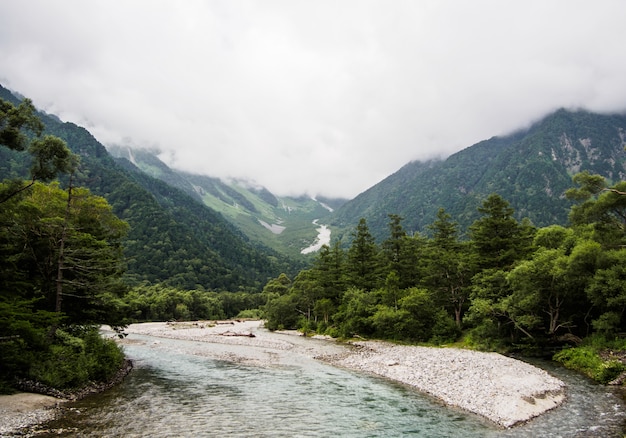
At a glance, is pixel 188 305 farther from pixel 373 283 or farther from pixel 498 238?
pixel 498 238

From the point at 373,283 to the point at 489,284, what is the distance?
1080 inches

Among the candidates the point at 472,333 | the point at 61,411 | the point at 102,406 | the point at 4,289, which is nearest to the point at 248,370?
the point at 102,406

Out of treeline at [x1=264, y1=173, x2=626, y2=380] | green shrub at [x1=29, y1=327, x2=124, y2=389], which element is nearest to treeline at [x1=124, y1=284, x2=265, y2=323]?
treeline at [x1=264, y1=173, x2=626, y2=380]

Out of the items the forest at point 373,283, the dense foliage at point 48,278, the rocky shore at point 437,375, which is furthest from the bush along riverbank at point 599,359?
the dense foliage at point 48,278

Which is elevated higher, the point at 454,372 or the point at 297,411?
the point at 454,372

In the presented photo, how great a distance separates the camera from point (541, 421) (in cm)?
1878

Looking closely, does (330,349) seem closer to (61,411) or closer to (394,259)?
(394,259)

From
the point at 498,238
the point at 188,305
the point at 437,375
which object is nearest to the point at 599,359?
the point at 437,375

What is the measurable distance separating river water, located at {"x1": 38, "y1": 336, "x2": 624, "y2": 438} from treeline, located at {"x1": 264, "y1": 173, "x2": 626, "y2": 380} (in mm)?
8352

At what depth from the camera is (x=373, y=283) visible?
6869 cm

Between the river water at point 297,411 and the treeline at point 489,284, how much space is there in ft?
27.4

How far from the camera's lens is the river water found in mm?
17375

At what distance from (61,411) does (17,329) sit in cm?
465

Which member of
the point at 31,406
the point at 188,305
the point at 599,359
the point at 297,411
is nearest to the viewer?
the point at 31,406
